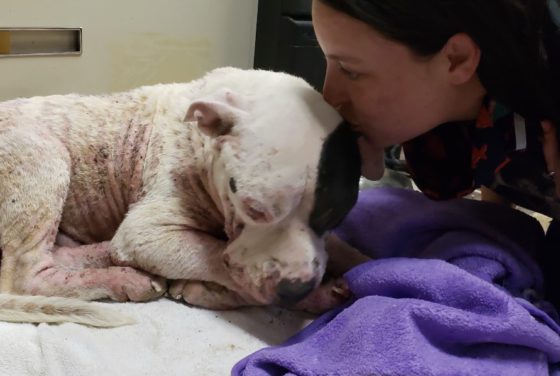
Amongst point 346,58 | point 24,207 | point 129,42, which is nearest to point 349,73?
point 346,58

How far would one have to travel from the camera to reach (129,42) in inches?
83.0

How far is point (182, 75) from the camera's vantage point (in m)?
2.29

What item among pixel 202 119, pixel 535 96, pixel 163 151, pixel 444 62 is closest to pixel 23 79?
pixel 163 151

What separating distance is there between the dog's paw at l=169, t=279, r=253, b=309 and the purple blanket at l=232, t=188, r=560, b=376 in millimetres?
152

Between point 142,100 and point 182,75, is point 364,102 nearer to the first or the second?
point 142,100

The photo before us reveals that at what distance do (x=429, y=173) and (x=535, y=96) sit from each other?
0.34 m

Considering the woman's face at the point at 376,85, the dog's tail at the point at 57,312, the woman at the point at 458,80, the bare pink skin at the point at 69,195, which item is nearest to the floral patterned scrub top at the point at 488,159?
the woman at the point at 458,80

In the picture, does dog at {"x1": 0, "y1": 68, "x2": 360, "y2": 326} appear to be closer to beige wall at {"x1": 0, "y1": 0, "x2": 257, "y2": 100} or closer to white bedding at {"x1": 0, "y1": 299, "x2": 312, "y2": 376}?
white bedding at {"x1": 0, "y1": 299, "x2": 312, "y2": 376}

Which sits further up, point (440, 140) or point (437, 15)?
point (437, 15)

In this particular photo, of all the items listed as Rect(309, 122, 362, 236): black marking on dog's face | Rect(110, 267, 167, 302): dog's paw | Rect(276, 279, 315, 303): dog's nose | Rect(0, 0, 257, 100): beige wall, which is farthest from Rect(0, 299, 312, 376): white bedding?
Rect(0, 0, 257, 100): beige wall

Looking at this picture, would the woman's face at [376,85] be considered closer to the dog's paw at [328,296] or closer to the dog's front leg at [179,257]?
the dog's paw at [328,296]

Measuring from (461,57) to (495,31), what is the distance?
0.08m

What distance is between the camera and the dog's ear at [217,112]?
1.13 meters

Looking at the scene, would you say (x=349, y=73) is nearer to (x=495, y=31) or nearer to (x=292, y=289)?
(x=495, y=31)
